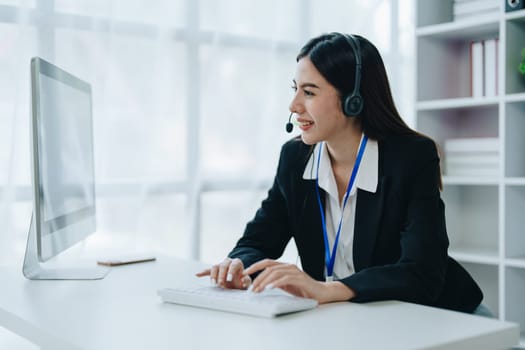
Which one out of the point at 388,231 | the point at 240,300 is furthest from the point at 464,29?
Result: the point at 240,300

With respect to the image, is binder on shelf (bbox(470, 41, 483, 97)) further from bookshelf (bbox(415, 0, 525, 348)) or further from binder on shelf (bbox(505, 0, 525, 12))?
binder on shelf (bbox(505, 0, 525, 12))

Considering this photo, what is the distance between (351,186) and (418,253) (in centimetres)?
30

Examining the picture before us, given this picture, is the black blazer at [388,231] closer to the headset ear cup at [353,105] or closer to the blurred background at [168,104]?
the headset ear cup at [353,105]

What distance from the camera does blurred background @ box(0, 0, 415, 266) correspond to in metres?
2.28

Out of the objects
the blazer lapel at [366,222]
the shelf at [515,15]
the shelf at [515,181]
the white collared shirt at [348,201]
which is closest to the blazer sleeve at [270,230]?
the white collared shirt at [348,201]

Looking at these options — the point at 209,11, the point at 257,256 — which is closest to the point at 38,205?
the point at 257,256

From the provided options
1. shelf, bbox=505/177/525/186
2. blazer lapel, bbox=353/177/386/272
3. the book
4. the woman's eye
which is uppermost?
the book

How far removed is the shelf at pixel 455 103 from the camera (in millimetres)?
2771

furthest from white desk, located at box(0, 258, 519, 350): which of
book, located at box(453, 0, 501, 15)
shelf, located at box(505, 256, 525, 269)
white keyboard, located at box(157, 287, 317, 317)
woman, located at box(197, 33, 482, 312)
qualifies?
book, located at box(453, 0, 501, 15)

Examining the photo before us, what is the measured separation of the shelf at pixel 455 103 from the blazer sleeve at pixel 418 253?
1201 millimetres

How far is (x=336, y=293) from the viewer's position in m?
1.29

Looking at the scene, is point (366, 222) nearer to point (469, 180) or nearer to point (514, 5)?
point (469, 180)

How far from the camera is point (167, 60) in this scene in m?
2.72

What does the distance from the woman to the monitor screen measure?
0.44 m
